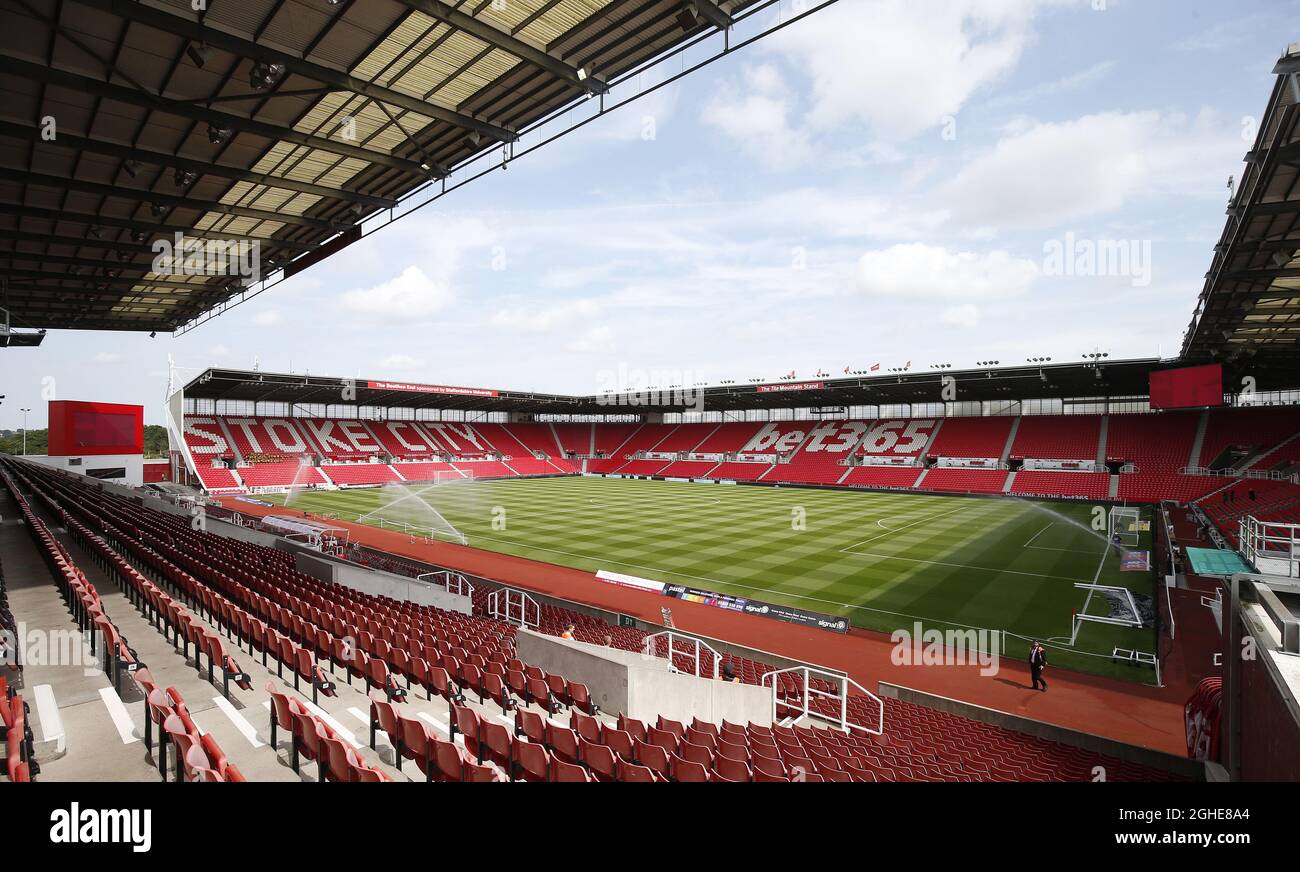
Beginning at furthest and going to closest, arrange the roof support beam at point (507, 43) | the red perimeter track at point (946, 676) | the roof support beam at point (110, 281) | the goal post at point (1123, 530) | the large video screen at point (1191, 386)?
1. the large video screen at point (1191, 386)
2. the goal post at point (1123, 530)
3. the roof support beam at point (110, 281)
4. the red perimeter track at point (946, 676)
5. the roof support beam at point (507, 43)

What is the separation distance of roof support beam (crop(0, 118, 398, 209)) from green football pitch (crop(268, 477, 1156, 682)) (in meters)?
15.4

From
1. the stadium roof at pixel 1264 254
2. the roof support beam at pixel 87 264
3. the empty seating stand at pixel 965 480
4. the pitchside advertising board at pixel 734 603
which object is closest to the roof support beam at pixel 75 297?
the roof support beam at pixel 87 264

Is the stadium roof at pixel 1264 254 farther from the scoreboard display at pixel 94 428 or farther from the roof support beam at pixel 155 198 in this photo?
the scoreboard display at pixel 94 428

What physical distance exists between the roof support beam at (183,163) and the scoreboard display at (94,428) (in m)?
40.1

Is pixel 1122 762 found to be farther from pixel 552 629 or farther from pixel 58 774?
pixel 58 774

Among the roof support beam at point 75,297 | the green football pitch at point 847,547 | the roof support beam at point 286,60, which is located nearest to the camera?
the roof support beam at point 286,60

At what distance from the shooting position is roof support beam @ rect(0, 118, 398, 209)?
10.9 meters

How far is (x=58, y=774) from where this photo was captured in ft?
18.3

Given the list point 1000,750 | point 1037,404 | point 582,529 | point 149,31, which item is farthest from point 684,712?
point 1037,404

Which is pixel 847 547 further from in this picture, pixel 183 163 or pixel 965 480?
pixel 965 480

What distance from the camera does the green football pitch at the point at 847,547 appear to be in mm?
18141

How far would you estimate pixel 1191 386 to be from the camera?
1341 inches

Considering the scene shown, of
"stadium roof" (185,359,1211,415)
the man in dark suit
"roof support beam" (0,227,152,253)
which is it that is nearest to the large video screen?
"stadium roof" (185,359,1211,415)

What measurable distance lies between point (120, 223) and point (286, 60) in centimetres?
973
